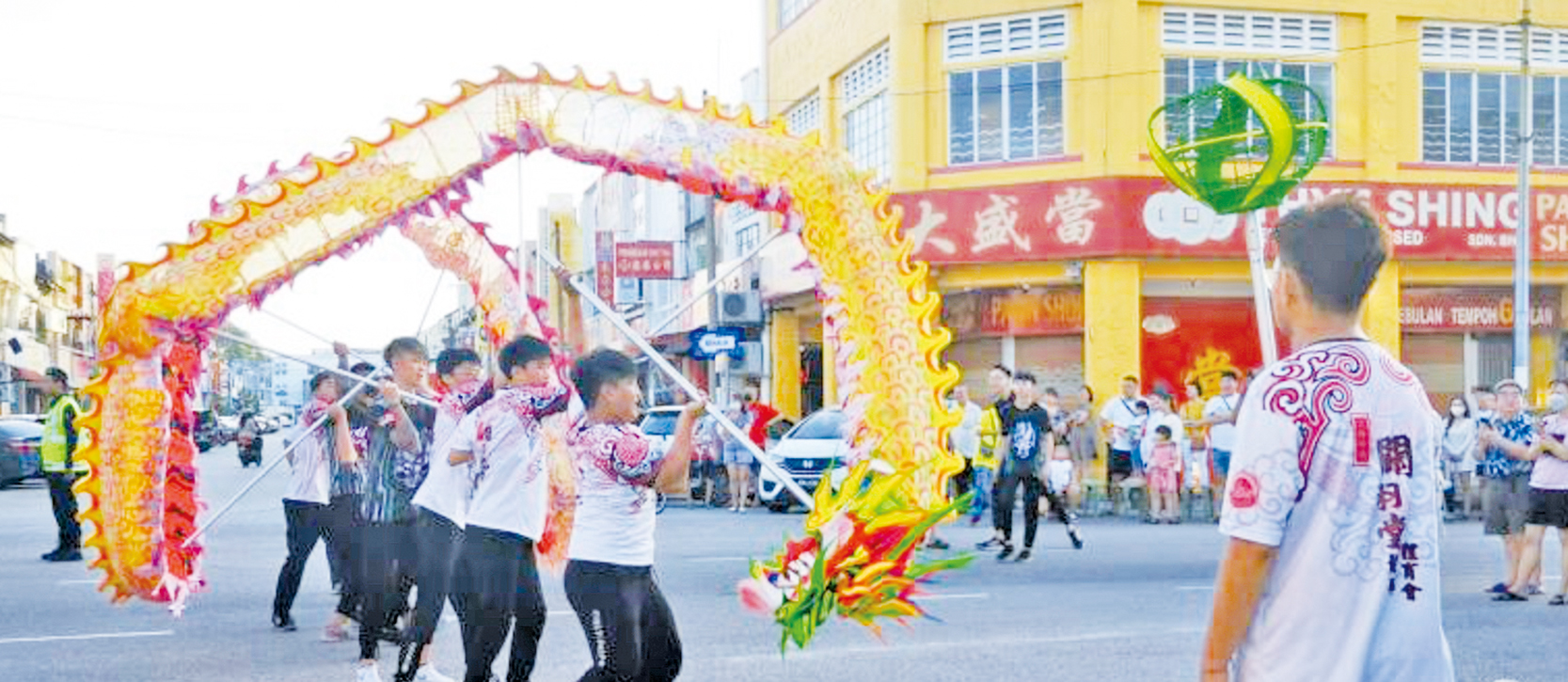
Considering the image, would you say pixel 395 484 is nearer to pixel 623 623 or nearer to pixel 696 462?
pixel 623 623

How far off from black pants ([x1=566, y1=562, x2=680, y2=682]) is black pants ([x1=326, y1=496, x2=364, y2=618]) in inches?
141

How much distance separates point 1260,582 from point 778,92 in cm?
3121

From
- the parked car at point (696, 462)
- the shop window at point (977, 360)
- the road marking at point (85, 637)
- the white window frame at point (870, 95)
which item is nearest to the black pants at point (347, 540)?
the road marking at point (85, 637)

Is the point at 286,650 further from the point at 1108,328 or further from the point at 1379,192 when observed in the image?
the point at 1379,192

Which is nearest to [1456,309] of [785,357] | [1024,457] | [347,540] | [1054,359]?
[1054,359]

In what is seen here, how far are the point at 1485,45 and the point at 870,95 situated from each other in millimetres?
9505

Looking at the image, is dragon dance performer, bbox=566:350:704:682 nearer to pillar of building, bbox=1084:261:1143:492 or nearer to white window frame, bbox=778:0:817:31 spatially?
pillar of building, bbox=1084:261:1143:492

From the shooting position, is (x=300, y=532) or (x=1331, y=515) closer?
(x=1331, y=515)

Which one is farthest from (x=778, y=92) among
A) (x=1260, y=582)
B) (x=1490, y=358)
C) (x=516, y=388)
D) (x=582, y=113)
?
(x=1260, y=582)

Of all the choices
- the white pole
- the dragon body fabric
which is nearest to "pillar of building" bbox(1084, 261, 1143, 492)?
the dragon body fabric

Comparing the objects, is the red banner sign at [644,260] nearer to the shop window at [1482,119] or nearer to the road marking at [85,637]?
the shop window at [1482,119]

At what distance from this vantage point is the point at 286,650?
995 centimetres

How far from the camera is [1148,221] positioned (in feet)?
84.4

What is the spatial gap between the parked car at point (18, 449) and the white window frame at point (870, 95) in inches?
576
